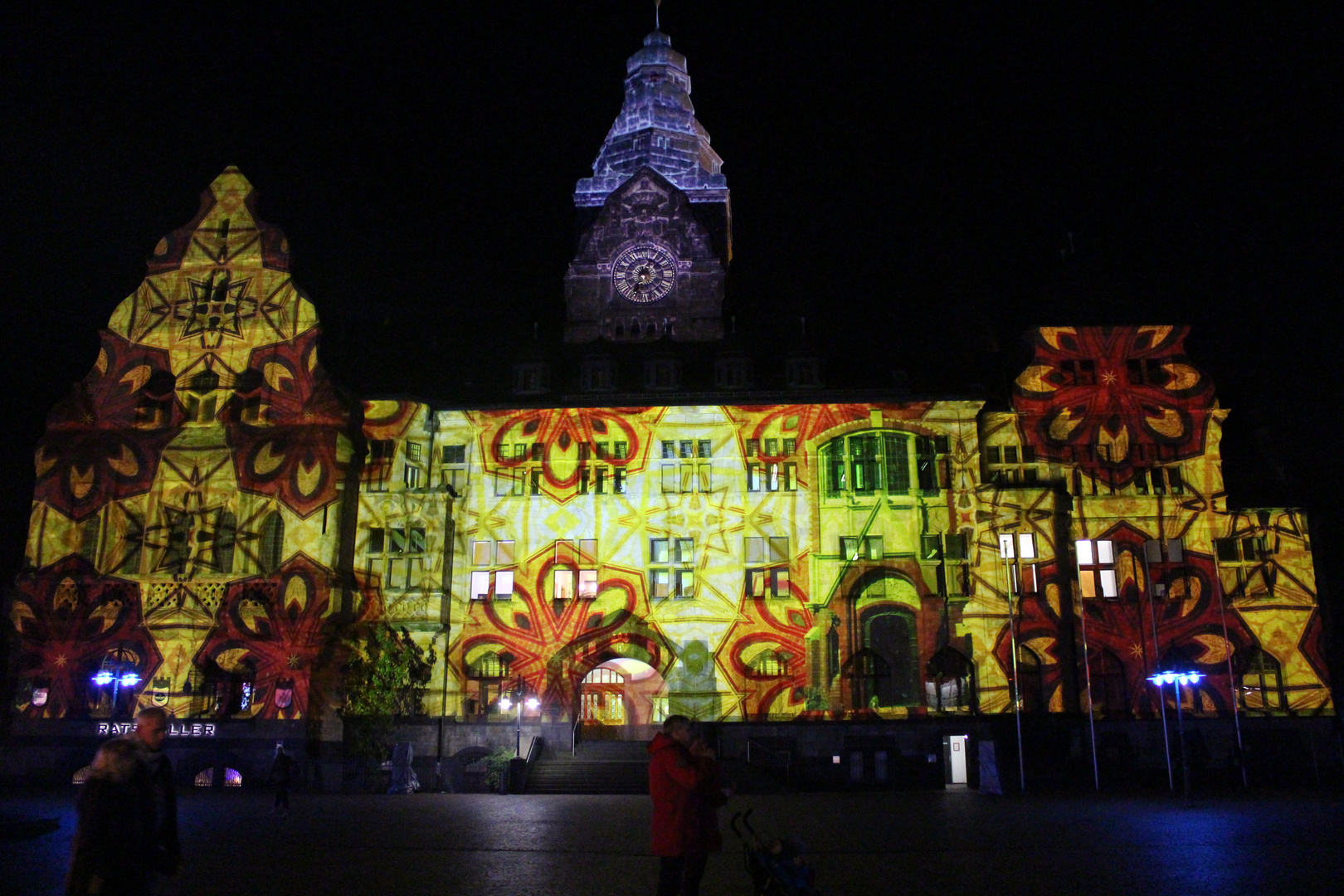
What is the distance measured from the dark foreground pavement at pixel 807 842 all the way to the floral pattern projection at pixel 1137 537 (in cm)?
1279

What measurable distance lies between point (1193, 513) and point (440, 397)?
108 ft

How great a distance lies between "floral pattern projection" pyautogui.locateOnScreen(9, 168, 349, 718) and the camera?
43219 millimetres

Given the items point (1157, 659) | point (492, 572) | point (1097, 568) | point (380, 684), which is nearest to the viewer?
point (1157, 659)

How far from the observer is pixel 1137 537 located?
151 ft

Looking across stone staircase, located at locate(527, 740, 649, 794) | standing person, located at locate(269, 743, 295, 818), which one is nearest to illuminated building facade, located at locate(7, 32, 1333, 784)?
stone staircase, located at locate(527, 740, 649, 794)

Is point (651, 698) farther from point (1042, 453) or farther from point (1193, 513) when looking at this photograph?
point (1193, 513)

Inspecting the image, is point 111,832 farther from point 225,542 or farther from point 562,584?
point 225,542

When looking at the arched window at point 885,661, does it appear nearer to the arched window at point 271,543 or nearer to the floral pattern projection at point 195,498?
the floral pattern projection at point 195,498

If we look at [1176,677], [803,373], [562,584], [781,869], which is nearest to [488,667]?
[562,584]

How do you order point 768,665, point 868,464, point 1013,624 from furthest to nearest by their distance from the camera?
point 868,464, point 768,665, point 1013,624

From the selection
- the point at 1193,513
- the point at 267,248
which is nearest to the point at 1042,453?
the point at 1193,513

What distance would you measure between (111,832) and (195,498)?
3948 centimetres

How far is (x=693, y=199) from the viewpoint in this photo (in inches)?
2630

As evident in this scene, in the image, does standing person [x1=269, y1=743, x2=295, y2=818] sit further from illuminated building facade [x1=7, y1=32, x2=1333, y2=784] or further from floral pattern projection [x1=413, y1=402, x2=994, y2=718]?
floral pattern projection [x1=413, y1=402, x2=994, y2=718]
